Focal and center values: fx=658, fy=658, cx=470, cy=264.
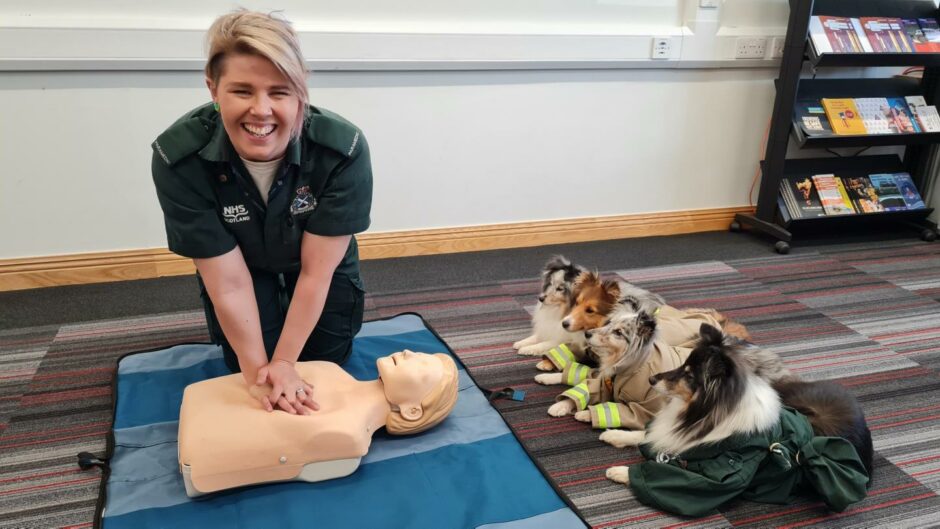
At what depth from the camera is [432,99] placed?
3262mm

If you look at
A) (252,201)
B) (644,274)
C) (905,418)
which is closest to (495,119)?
(644,274)

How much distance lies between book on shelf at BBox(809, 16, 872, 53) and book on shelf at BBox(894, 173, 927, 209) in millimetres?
833

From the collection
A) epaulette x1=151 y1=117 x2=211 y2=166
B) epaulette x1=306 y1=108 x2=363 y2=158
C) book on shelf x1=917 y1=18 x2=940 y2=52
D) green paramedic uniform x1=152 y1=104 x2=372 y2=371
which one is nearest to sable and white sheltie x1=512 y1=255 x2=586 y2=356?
green paramedic uniform x1=152 y1=104 x2=372 y2=371

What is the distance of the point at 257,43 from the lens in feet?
4.72

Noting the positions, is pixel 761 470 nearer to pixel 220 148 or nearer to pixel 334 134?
pixel 334 134

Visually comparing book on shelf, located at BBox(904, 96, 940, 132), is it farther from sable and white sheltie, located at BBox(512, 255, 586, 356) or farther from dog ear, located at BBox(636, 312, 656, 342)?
dog ear, located at BBox(636, 312, 656, 342)

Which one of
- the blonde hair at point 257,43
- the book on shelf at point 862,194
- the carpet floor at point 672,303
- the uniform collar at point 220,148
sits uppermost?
the blonde hair at point 257,43

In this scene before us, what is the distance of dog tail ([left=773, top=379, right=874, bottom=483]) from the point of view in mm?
1741

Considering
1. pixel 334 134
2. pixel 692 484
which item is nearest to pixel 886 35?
pixel 692 484

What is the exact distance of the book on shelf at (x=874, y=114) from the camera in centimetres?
358

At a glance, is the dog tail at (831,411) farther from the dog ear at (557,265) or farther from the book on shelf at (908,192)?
the book on shelf at (908,192)

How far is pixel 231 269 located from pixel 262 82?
0.53 meters

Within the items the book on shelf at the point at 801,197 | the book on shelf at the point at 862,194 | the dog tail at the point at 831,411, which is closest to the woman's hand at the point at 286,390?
the dog tail at the point at 831,411

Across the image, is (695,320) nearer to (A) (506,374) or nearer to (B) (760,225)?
(A) (506,374)
